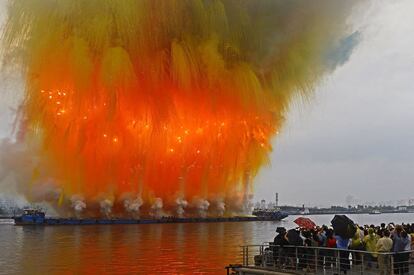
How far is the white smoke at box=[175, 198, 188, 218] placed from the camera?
132450 mm

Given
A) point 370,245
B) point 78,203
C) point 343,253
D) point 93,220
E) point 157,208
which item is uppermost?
point 78,203

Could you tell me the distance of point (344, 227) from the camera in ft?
64.1

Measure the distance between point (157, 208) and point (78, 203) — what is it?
2021 cm

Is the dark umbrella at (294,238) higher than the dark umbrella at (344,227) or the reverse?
the reverse

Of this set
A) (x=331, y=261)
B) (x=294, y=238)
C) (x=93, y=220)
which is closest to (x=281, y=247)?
(x=294, y=238)

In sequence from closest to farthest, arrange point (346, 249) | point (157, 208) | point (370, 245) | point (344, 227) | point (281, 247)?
point (346, 249) → point (344, 227) → point (370, 245) → point (281, 247) → point (157, 208)

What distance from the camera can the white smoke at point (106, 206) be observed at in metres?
121

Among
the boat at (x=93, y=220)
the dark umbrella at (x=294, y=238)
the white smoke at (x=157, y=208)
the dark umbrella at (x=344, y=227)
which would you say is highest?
the white smoke at (x=157, y=208)

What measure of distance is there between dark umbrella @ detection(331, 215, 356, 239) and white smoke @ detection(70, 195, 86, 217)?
4371 inches

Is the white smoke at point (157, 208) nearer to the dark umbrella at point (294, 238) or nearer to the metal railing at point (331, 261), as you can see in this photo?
the metal railing at point (331, 261)

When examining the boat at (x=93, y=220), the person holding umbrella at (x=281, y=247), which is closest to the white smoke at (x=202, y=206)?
the boat at (x=93, y=220)

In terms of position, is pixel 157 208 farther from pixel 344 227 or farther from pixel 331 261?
pixel 344 227

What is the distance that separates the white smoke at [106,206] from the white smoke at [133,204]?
3.87 meters

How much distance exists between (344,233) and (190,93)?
129 ft
